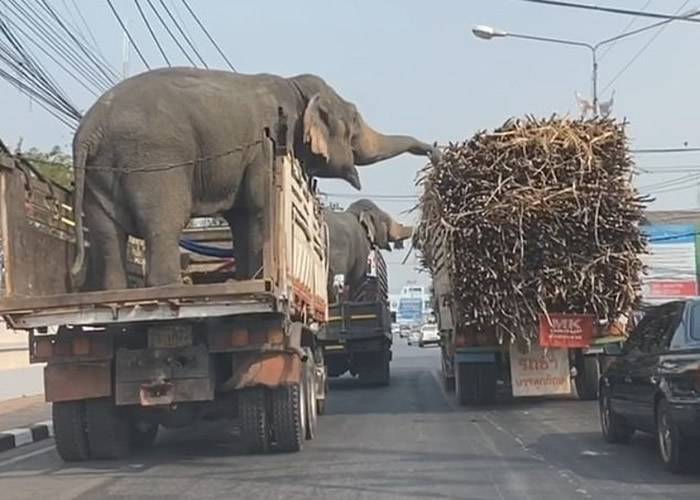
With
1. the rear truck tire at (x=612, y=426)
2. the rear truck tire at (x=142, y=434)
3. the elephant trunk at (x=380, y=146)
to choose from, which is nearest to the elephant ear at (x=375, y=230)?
the elephant trunk at (x=380, y=146)

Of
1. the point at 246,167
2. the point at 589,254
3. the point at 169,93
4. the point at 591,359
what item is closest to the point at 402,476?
the point at 246,167

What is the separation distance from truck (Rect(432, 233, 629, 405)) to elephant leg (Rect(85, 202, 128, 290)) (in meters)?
5.79

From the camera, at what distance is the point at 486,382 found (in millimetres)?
18531

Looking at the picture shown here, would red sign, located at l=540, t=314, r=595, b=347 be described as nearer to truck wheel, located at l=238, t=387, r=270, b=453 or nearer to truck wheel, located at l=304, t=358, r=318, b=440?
truck wheel, located at l=304, t=358, r=318, b=440

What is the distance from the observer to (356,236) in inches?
989

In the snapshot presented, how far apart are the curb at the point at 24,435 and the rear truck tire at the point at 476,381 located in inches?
236

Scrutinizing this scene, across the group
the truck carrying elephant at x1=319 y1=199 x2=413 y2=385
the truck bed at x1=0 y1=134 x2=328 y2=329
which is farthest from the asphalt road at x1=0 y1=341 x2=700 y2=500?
the truck carrying elephant at x1=319 y1=199 x2=413 y2=385

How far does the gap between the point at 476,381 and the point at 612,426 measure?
5.50m

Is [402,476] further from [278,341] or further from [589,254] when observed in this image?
[589,254]

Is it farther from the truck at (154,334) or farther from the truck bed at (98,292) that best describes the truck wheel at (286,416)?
the truck bed at (98,292)

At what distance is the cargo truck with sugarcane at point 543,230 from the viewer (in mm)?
16516

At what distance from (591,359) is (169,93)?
8.74 meters

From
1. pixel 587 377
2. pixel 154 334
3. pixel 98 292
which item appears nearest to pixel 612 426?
pixel 154 334

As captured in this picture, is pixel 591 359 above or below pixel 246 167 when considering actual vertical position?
below
